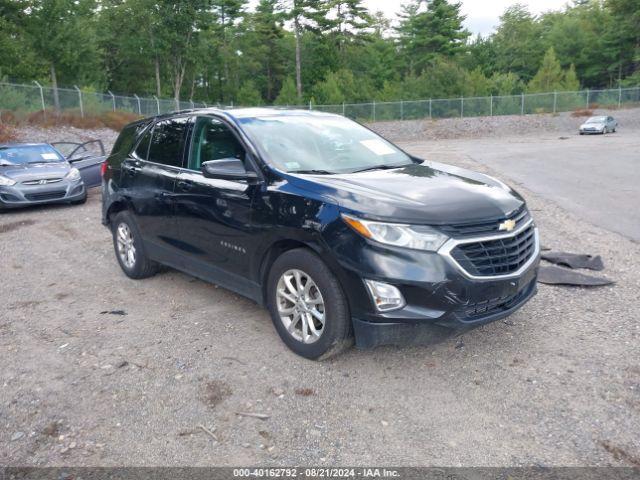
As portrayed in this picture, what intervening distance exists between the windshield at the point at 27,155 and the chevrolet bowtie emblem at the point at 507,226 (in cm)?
1105

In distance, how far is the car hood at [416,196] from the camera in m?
3.72

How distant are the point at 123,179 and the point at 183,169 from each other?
4.43ft

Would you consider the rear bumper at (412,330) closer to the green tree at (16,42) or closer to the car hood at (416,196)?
the car hood at (416,196)

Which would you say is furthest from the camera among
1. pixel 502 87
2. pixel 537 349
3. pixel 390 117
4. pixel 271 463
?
pixel 502 87

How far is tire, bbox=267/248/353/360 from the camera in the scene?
12.7 feet

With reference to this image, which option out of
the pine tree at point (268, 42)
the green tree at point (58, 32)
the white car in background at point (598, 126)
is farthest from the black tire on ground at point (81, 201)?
the pine tree at point (268, 42)

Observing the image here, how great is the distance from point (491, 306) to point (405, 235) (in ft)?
2.68

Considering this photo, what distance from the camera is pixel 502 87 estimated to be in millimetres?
52062

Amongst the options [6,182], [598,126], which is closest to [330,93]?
[598,126]

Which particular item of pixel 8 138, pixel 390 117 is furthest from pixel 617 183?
pixel 390 117

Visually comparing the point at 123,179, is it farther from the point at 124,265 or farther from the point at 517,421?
the point at 517,421

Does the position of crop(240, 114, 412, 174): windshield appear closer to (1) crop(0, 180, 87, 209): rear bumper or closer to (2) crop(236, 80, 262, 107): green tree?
(1) crop(0, 180, 87, 209): rear bumper

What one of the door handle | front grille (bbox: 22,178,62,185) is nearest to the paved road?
the door handle

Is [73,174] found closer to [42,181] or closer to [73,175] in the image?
[73,175]
